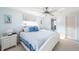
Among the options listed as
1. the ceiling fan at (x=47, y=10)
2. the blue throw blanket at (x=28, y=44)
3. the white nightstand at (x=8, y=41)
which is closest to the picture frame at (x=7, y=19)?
the white nightstand at (x=8, y=41)

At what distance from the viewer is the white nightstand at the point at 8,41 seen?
1.43m

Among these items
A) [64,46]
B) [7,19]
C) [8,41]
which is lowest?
[64,46]

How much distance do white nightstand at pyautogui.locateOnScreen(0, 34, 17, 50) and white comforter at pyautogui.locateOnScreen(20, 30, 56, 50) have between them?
0.55ft

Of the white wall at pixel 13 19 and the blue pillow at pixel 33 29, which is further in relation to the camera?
the blue pillow at pixel 33 29

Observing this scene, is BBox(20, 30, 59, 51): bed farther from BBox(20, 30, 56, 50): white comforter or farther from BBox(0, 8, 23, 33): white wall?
BBox(0, 8, 23, 33): white wall

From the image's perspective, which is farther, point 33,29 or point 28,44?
point 33,29

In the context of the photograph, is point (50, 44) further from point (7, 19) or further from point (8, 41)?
point (7, 19)

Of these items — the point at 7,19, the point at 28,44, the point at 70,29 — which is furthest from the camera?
the point at 70,29

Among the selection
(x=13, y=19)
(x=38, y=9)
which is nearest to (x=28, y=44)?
(x=13, y=19)

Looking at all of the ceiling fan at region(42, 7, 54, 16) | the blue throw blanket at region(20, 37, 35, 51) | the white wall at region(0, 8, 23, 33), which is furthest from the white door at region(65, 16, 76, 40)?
the white wall at region(0, 8, 23, 33)

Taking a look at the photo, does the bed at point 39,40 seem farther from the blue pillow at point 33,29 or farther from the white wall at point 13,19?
the white wall at point 13,19

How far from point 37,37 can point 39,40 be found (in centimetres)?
9

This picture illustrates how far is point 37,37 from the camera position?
4.99 feet

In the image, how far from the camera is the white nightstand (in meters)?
1.43
